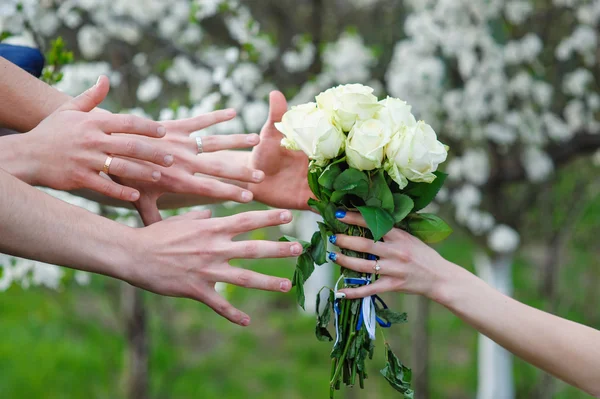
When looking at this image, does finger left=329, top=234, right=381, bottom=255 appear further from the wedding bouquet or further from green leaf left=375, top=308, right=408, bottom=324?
green leaf left=375, top=308, right=408, bottom=324

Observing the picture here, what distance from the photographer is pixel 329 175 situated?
1.51m

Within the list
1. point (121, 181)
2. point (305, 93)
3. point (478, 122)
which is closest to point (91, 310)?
point (305, 93)

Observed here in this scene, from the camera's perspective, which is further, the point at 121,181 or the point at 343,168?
the point at 121,181

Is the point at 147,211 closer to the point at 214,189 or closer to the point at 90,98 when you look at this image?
the point at 214,189

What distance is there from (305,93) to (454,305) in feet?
8.39

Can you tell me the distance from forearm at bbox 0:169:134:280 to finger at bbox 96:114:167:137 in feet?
0.83

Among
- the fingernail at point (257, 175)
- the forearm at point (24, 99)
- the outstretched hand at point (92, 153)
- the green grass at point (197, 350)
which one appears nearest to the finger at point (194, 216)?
the outstretched hand at point (92, 153)

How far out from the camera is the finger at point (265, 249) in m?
1.51

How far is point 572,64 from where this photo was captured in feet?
14.0

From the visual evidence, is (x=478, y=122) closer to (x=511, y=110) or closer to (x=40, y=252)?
(x=511, y=110)

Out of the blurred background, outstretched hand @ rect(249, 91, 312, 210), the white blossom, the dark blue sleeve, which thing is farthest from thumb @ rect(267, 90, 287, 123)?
the white blossom

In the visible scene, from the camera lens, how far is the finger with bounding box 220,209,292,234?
1562 millimetres

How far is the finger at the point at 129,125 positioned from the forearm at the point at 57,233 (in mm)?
254

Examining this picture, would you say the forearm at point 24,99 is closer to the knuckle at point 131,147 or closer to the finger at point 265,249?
the knuckle at point 131,147
